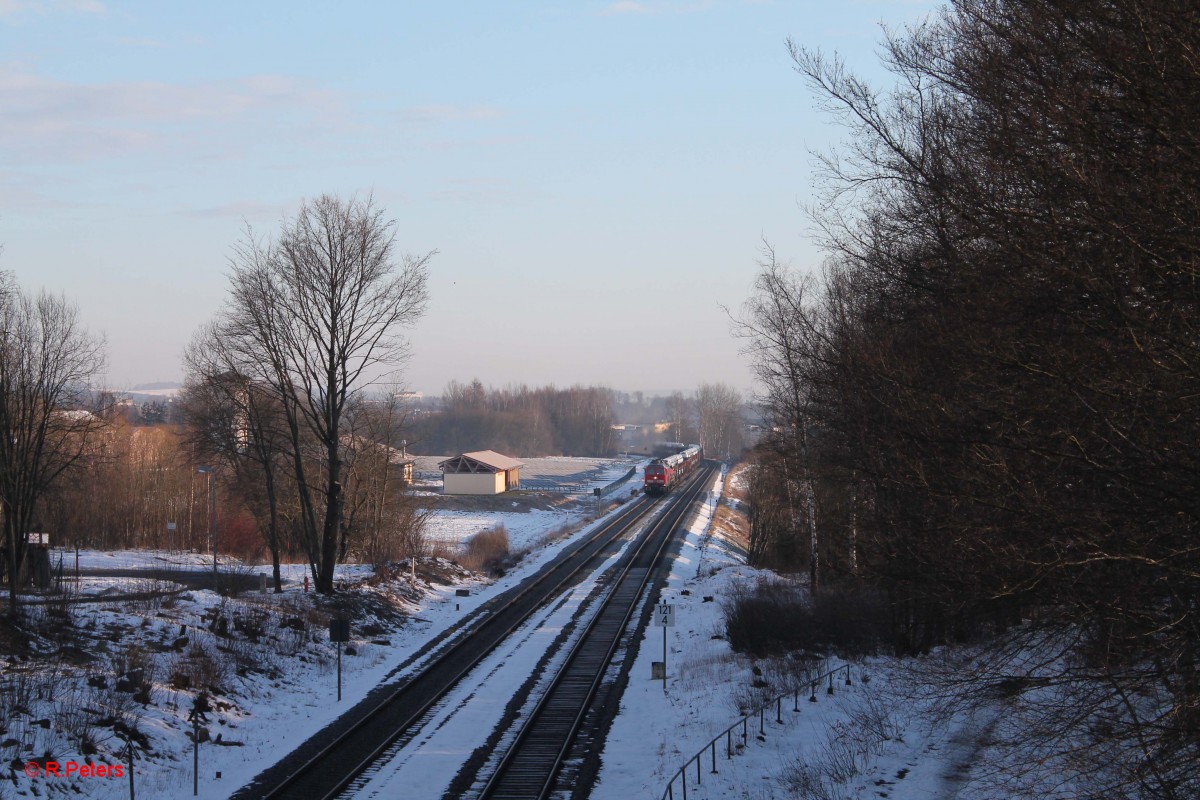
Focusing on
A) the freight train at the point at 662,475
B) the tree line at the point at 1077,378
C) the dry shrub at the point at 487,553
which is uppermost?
the tree line at the point at 1077,378

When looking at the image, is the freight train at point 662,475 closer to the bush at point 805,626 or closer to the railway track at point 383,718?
the railway track at point 383,718

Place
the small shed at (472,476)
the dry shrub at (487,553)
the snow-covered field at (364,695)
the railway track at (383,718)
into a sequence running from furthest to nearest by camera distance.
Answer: the small shed at (472,476), the dry shrub at (487,553), the railway track at (383,718), the snow-covered field at (364,695)

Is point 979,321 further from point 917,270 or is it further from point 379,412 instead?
point 379,412

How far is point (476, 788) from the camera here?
12.7 metres

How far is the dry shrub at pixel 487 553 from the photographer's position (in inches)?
1597

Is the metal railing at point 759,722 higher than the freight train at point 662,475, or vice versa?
the freight train at point 662,475

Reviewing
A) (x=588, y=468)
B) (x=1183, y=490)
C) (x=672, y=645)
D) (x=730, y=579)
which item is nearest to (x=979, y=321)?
(x=1183, y=490)

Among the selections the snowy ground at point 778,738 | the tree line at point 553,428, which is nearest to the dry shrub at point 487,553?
the snowy ground at point 778,738

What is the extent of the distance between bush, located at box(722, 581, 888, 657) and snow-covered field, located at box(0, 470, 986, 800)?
33.7 inches

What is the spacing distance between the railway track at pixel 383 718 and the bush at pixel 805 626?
6074 millimetres

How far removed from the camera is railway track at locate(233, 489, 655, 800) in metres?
12.8

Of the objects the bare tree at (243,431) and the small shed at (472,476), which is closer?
the bare tree at (243,431)

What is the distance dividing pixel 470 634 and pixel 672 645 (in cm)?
523

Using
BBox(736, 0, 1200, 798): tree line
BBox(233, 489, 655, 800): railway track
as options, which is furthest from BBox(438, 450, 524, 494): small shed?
BBox(736, 0, 1200, 798): tree line
